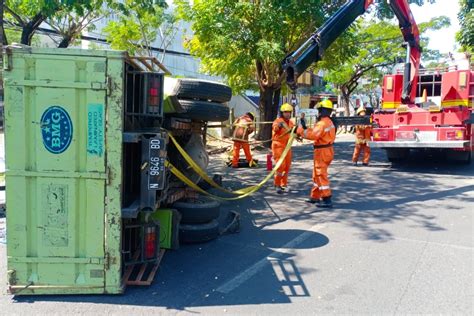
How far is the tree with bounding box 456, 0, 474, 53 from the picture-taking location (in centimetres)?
1683

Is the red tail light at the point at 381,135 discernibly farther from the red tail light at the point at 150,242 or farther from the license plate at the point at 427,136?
the red tail light at the point at 150,242

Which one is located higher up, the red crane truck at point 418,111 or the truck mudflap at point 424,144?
the red crane truck at point 418,111

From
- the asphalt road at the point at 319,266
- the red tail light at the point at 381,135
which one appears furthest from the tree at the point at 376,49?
the asphalt road at the point at 319,266

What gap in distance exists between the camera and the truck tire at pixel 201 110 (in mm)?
5340

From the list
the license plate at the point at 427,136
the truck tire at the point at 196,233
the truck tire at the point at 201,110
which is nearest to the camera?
the truck tire at the point at 196,233

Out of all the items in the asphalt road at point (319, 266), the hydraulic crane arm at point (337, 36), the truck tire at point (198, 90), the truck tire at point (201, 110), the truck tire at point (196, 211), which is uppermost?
the hydraulic crane arm at point (337, 36)

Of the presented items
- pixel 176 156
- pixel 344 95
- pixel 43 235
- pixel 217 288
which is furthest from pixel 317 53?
pixel 344 95

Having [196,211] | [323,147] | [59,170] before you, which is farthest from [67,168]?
[323,147]

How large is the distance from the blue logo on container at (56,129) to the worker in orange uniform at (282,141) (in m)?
4.83

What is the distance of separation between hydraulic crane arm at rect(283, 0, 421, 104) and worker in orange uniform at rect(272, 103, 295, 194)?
101 cm

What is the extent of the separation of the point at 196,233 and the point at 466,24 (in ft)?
55.1

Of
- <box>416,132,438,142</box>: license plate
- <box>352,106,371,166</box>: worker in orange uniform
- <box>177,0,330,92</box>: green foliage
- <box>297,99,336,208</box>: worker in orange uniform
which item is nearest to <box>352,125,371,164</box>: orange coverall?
<box>352,106,371,166</box>: worker in orange uniform

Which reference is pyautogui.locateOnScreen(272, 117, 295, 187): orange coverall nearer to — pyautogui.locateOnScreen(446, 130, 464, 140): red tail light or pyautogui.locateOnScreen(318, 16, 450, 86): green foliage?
pyautogui.locateOnScreen(446, 130, 464, 140): red tail light

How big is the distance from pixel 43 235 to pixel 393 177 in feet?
26.6
